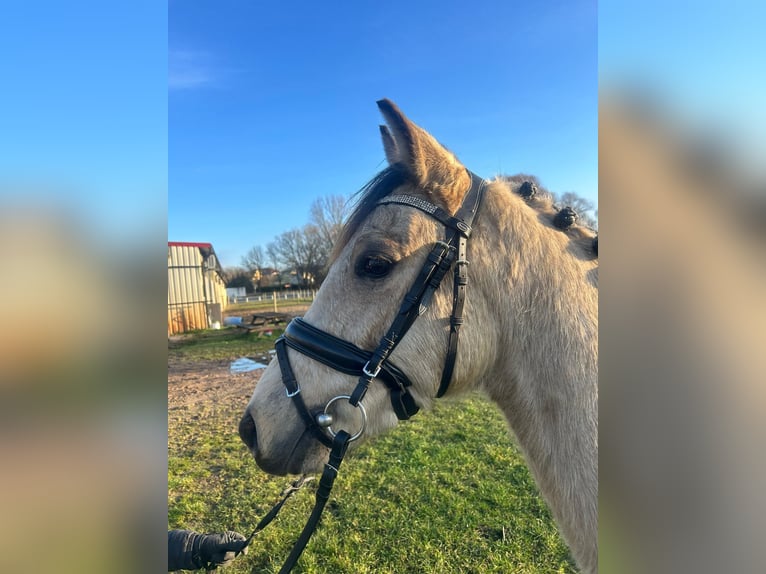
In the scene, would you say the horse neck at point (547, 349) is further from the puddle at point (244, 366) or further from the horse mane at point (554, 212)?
the puddle at point (244, 366)

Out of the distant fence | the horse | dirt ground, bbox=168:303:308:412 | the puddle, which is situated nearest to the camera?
the horse

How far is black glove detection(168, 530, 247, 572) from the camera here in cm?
201

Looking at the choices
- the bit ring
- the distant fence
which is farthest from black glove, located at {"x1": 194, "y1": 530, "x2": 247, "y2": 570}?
the distant fence

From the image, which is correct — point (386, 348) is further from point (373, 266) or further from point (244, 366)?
point (244, 366)

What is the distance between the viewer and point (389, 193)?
74.4 inches

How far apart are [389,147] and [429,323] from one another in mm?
895

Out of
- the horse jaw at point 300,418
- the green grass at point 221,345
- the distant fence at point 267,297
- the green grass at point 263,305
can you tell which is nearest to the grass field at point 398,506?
the horse jaw at point 300,418

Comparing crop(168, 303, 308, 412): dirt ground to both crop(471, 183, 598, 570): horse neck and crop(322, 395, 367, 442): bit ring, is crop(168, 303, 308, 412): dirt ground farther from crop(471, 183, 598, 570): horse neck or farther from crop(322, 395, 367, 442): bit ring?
crop(471, 183, 598, 570): horse neck
